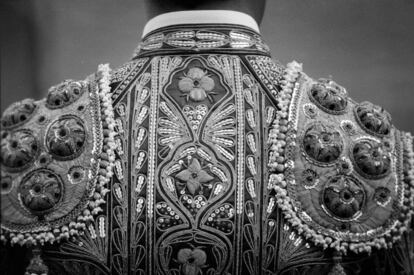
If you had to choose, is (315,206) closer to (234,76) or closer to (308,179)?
(308,179)

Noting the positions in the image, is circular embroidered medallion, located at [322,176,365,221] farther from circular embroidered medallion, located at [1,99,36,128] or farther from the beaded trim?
circular embroidered medallion, located at [1,99,36,128]

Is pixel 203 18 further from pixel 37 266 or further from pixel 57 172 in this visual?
pixel 37 266

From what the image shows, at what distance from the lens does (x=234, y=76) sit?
150 cm

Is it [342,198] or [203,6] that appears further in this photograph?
[203,6]

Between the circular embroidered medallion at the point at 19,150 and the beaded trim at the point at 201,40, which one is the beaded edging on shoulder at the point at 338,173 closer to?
the beaded trim at the point at 201,40

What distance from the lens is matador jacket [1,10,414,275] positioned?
1.39 meters

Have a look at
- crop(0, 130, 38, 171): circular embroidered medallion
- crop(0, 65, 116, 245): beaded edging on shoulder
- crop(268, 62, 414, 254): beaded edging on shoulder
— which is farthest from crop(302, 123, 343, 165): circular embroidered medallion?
crop(0, 130, 38, 171): circular embroidered medallion

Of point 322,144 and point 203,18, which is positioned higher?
point 203,18

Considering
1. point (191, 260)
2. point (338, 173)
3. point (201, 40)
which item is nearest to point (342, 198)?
point (338, 173)

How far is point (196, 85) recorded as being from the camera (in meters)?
1.48

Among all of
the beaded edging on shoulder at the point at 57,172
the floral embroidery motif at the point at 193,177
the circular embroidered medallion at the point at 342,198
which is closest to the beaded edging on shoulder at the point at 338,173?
the circular embroidered medallion at the point at 342,198

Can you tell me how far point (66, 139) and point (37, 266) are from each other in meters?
0.20

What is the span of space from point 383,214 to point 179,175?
34 centimetres

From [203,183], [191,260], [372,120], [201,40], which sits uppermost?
[201,40]
